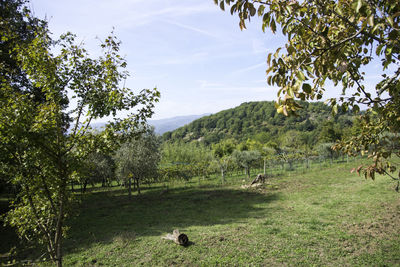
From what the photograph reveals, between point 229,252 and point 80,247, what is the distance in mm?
4806

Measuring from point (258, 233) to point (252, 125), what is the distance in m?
70.4

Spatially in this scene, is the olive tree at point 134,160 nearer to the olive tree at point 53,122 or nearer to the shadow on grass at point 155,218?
the shadow on grass at point 155,218

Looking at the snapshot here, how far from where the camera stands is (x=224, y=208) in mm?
11664

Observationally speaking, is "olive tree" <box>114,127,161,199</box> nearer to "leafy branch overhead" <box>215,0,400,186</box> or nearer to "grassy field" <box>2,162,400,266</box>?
"grassy field" <box>2,162,400,266</box>

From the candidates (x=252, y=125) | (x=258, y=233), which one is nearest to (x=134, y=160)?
(x=258, y=233)

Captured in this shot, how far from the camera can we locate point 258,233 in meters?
7.06

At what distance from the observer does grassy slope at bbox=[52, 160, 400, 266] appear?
218 inches

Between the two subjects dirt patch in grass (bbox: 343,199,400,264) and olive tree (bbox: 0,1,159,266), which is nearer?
olive tree (bbox: 0,1,159,266)

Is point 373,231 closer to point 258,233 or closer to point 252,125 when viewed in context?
point 258,233

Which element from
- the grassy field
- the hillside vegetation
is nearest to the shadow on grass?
the grassy field

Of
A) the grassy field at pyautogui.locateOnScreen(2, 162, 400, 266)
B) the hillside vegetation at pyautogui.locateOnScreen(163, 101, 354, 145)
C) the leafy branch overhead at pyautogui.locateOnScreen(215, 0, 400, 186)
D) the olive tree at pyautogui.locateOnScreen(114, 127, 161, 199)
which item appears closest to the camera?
the leafy branch overhead at pyautogui.locateOnScreen(215, 0, 400, 186)

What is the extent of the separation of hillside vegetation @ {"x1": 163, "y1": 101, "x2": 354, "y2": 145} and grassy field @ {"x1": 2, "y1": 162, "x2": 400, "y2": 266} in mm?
42596

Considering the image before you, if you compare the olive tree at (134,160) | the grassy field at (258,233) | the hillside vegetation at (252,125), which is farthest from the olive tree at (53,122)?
the hillside vegetation at (252,125)

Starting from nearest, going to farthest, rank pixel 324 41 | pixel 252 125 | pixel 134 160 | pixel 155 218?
pixel 324 41
pixel 155 218
pixel 134 160
pixel 252 125
